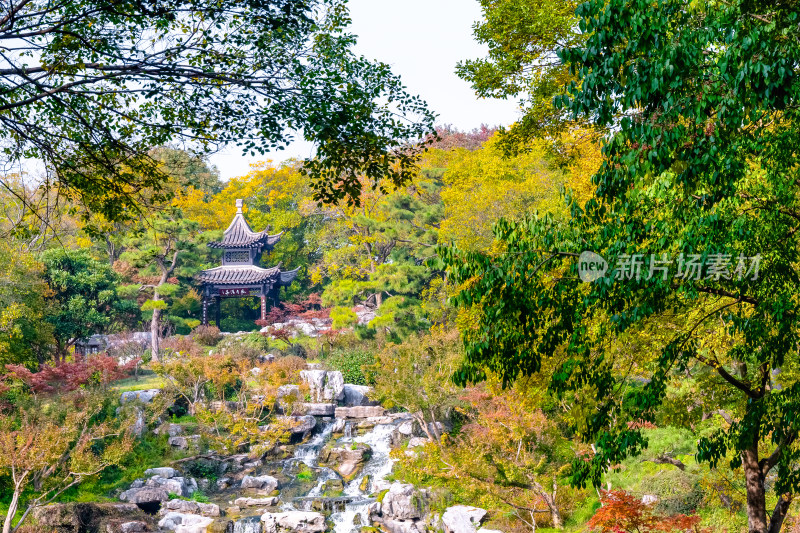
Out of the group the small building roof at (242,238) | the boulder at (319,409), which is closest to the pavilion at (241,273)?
the small building roof at (242,238)

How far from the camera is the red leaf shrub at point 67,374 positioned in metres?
15.5

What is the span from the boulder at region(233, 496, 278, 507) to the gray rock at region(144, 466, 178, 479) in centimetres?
167

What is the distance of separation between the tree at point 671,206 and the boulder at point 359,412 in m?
14.9

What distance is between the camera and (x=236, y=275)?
3003cm

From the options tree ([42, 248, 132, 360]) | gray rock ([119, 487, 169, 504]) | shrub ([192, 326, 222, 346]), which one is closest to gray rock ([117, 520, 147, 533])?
gray rock ([119, 487, 169, 504])

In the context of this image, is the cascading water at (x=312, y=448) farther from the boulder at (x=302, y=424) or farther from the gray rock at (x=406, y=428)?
the gray rock at (x=406, y=428)

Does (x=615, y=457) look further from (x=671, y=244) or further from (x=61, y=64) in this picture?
(x=61, y=64)

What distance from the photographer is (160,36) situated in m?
5.73

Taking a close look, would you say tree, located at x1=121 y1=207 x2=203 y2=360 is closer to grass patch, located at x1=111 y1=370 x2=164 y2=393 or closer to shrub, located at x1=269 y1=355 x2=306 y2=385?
grass patch, located at x1=111 y1=370 x2=164 y2=393

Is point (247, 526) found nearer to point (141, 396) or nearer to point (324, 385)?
point (141, 396)

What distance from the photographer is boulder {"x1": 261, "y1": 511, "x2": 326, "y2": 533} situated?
13141 millimetres

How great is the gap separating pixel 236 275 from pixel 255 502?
16506mm

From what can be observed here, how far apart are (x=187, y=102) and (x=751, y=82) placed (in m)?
4.41

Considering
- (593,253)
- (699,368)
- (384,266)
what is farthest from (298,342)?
(593,253)
